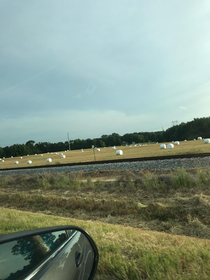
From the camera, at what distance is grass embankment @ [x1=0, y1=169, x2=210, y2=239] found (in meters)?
6.57

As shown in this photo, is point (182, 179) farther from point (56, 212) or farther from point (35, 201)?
point (35, 201)

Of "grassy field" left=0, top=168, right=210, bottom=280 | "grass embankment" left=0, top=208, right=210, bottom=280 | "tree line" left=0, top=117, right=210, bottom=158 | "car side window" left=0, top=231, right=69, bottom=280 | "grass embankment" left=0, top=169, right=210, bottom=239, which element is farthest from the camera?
"tree line" left=0, top=117, right=210, bottom=158

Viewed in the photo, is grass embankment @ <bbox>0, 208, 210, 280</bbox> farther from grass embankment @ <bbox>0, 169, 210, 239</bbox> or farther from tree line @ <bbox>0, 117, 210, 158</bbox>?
tree line @ <bbox>0, 117, 210, 158</bbox>

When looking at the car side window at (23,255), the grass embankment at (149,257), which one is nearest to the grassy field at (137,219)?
the grass embankment at (149,257)

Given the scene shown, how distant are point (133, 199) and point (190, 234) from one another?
358cm

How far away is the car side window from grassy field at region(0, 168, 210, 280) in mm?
1695

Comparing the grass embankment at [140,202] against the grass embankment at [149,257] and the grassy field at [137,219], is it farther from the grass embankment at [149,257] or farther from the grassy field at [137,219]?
the grass embankment at [149,257]

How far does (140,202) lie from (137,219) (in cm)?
154

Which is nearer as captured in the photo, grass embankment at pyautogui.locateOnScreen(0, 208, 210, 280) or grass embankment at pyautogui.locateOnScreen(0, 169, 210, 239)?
grass embankment at pyautogui.locateOnScreen(0, 208, 210, 280)

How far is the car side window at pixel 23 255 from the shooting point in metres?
1.43

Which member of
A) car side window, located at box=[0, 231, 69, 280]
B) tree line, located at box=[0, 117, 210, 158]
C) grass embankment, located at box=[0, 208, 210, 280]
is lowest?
grass embankment, located at box=[0, 208, 210, 280]

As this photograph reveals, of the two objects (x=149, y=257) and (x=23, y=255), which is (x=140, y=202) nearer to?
(x=149, y=257)

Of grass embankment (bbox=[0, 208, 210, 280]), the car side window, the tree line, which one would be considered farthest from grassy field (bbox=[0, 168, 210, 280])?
the tree line

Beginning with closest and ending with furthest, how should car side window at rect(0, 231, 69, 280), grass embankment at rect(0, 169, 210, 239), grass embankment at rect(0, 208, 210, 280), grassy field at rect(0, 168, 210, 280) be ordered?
car side window at rect(0, 231, 69, 280), grass embankment at rect(0, 208, 210, 280), grassy field at rect(0, 168, 210, 280), grass embankment at rect(0, 169, 210, 239)
